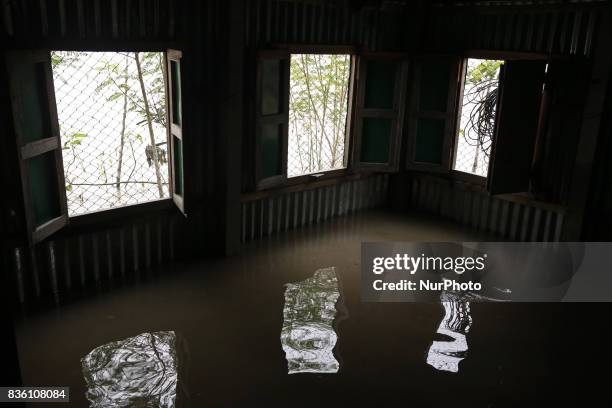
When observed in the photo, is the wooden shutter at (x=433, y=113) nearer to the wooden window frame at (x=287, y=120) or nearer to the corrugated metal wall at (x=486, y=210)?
the corrugated metal wall at (x=486, y=210)

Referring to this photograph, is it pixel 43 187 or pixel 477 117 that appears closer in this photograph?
pixel 43 187

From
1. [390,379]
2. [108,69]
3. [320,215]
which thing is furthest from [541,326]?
[108,69]

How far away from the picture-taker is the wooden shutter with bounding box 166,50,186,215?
17.9ft

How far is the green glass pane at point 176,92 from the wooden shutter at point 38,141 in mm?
1264

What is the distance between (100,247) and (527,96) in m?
5.02

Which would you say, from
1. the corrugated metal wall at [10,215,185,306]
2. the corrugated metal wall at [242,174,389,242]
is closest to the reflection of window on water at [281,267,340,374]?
the corrugated metal wall at [242,174,389,242]

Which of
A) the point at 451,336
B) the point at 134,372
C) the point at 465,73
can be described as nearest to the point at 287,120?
the point at 465,73

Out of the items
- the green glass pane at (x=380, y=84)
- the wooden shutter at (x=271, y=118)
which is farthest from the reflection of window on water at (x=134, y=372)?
the green glass pane at (x=380, y=84)

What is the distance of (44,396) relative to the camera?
3.76 m

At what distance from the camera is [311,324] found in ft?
15.9

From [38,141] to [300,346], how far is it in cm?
275

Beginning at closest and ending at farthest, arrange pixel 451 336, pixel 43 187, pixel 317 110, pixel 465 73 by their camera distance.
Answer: pixel 43 187 → pixel 451 336 → pixel 465 73 → pixel 317 110

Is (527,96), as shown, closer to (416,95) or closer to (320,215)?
(416,95)

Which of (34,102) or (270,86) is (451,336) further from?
(34,102)
